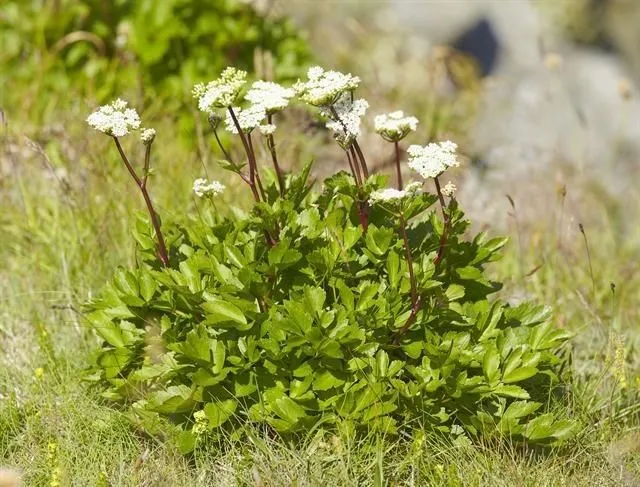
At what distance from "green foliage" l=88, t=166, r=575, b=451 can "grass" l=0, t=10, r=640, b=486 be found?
11 centimetres

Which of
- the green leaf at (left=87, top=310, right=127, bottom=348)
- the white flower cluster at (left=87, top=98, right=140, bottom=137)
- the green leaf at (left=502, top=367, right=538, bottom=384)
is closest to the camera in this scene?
the white flower cluster at (left=87, top=98, right=140, bottom=137)

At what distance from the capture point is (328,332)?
2648 millimetres

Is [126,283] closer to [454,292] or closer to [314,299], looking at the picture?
[314,299]

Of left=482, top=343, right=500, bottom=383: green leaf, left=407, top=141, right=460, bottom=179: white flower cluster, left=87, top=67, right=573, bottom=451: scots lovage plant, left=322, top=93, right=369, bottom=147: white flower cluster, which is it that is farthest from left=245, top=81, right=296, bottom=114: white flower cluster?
left=482, top=343, right=500, bottom=383: green leaf

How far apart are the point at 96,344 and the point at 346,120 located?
142 cm

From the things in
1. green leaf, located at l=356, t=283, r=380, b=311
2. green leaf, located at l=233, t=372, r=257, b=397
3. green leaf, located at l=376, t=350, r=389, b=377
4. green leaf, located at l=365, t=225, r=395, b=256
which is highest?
green leaf, located at l=365, t=225, r=395, b=256

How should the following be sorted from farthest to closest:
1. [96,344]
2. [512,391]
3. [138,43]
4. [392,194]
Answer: [138,43], [96,344], [512,391], [392,194]

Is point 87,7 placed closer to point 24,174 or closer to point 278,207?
point 24,174

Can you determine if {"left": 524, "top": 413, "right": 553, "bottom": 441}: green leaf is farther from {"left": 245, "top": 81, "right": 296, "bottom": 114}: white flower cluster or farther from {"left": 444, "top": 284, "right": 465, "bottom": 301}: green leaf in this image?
{"left": 245, "top": 81, "right": 296, "bottom": 114}: white flower cluster

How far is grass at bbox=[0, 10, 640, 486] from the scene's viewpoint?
2760 mm

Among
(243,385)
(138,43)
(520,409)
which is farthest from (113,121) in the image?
(138,43)

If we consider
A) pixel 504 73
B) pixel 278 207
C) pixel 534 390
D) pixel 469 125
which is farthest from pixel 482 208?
pixel 504 73

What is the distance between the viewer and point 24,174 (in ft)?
15.8

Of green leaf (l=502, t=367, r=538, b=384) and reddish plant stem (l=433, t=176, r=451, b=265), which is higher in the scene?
reddish plant stem (l=433, t=176, r=451, b=265)
